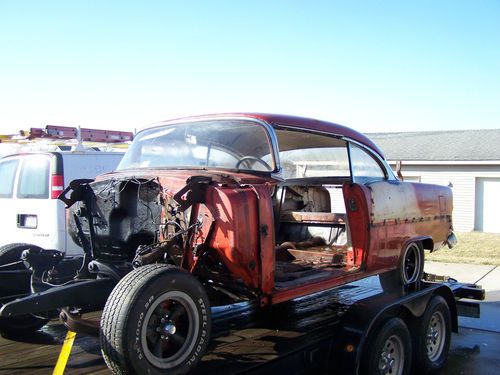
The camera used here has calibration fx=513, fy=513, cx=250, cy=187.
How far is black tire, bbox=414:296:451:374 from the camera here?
4.98 m

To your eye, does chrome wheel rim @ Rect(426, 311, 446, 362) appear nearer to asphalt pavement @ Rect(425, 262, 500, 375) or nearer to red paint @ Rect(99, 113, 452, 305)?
asphalt pavement @ Rect(425, 262, 500, 375)

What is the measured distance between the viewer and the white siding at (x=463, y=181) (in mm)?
18828

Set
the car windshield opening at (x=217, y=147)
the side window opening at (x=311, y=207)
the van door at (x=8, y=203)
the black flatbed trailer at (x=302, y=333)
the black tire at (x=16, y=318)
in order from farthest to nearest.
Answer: the van door at (x=8, y=203)
the side window opening at (x=311, y=207)
the car windshield opening at (x=217, y=147)
the black tire at (x=16, y=318)
the black flatbed trailer at (x=302, y=333)

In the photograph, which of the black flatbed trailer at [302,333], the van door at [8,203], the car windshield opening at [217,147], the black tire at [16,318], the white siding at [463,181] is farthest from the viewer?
the white siding at [463,181]

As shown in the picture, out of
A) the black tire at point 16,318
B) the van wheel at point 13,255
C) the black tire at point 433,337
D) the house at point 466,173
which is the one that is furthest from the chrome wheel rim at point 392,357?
the house at point 466,173

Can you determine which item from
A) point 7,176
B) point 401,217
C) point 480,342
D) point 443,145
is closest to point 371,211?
point 401,217

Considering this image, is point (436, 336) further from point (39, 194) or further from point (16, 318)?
point (39, 194)

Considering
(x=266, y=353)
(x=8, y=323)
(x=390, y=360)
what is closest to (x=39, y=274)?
(x=8, y=323)

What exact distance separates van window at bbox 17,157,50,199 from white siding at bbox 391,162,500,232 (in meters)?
14.0

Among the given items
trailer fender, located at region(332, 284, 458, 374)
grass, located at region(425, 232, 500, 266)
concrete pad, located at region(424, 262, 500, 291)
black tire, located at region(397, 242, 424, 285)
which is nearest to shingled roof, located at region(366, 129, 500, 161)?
grass, located at region(425, 232, 500, 266)

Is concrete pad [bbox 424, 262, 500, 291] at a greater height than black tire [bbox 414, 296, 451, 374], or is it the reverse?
black tire [bbox 414, 296, 451, 374]

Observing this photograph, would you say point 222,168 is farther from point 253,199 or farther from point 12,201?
point 12,201

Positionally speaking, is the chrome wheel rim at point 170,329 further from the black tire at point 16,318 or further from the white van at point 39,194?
the white van at point 39,194

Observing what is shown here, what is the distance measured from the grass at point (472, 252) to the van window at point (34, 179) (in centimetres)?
894
